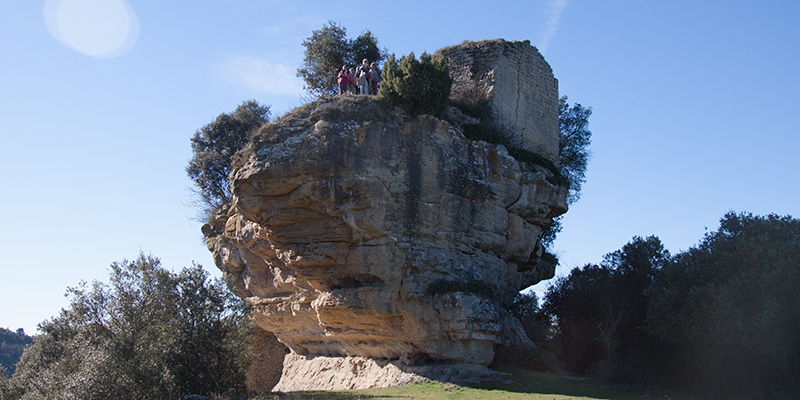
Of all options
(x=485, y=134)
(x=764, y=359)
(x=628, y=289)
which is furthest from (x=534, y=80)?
(x=764, y=359)

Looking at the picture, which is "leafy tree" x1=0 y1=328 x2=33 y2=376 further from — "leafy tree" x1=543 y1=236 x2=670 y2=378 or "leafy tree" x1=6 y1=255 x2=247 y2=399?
"leafy tree" x1=543 y1=236 x2=670 y2=378

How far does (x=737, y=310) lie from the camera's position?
726 inches

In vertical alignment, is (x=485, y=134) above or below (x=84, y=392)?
above

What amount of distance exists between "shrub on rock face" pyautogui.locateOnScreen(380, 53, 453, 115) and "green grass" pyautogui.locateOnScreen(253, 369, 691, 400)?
7.99 metres

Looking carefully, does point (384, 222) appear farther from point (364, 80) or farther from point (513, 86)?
point (513, 86)

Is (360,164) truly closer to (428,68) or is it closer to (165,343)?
(428,68)

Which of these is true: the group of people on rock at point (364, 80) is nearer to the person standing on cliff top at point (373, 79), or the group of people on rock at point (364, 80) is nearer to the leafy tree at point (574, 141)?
the person standing on cliff top at point (373, 79)

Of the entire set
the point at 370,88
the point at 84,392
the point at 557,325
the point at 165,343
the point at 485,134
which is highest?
the point at 370,88

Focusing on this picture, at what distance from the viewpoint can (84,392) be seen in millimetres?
16328

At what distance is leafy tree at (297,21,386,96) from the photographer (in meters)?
29.0

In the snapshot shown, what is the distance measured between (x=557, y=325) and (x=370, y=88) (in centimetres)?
1227

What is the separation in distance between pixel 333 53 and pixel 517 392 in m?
17.1

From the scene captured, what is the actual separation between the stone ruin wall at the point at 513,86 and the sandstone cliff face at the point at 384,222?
2619 mm

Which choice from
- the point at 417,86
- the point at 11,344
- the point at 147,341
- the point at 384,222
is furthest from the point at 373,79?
the point at 11,344
